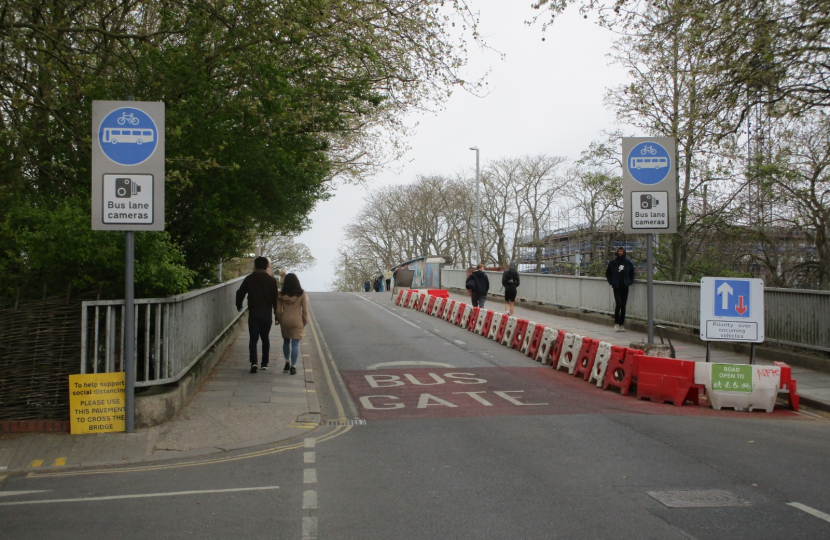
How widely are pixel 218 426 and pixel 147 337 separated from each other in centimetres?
128

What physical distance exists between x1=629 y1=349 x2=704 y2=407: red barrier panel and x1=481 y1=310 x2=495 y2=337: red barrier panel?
7.55 m

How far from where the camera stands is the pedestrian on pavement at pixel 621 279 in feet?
56.4

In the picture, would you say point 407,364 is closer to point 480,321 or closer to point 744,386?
point 480,321

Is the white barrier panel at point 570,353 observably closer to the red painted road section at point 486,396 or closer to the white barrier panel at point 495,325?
the red painted road section at point 486,396

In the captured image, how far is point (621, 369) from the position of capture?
10867 mm

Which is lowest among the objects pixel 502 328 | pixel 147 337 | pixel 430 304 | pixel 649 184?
pixel 502 328

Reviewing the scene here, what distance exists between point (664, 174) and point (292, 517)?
7972 millimetres

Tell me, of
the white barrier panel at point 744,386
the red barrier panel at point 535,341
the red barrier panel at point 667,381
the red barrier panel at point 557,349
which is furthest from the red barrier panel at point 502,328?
the white barrier panel at point 744,386

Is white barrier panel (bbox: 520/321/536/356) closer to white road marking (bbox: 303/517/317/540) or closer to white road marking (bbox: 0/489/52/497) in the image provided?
white road marking (bbox: 303/517/317/540)

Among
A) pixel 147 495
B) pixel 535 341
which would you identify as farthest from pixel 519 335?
pixel 147 495

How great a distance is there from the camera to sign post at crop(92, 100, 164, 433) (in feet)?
24.7

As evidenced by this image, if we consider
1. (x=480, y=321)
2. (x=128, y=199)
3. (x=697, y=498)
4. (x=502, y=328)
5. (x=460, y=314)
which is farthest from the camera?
(x=460, y=314)

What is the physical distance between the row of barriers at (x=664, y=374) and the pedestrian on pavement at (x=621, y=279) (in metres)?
3.86

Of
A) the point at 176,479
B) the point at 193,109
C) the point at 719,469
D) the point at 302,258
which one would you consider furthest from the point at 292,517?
the point at 302,258
